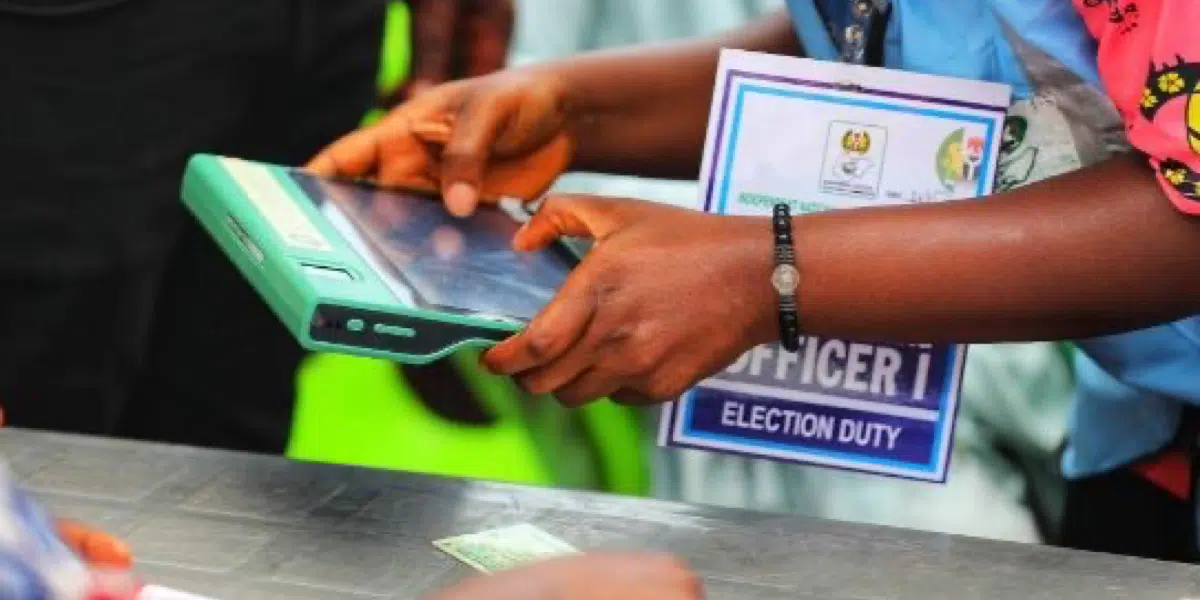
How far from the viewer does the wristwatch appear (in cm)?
110

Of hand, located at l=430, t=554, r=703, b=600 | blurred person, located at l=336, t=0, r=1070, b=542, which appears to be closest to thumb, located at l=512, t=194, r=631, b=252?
hand, located at l=430, t=554, r=703, b=600

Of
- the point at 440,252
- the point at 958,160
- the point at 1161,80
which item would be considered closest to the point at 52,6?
the point at 440,252

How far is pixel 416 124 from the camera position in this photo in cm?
134

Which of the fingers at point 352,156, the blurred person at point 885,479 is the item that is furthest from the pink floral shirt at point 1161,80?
the blurred person at point 885,479

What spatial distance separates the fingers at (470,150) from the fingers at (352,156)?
54 mm

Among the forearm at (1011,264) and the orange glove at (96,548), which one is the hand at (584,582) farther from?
the forearm at (1011,264)

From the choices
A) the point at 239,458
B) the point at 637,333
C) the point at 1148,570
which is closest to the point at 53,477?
the point at 239,458

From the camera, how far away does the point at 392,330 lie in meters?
1.02

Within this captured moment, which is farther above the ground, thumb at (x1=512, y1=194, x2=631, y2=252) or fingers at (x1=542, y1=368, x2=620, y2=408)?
thumb at (x1=512, y1=194, x2=631, y2=252)

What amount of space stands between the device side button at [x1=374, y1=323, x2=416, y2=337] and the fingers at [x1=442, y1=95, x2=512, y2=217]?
26 centimetres

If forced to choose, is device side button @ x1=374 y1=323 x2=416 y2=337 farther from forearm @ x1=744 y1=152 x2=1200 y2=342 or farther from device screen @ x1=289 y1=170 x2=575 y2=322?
forearm @ x1=744 y1=152 x2=1200 y2=342

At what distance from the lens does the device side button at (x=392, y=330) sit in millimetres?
1020

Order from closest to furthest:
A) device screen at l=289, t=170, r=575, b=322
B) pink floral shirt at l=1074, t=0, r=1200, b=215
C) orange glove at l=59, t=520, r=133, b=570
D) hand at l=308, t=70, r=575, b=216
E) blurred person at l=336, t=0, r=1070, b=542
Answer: orange glove at l=59, t=520, r=133, b=570 → pink floral shirt at l=1074, t=0, r=1200, b=215 → device screen at l=289, t=170, r=575, b=322 → hand at l=308, t=70, r=575, b=216 → blurred person at l=336, t=0, r=1070, b=542

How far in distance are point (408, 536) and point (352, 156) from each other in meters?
0.37
